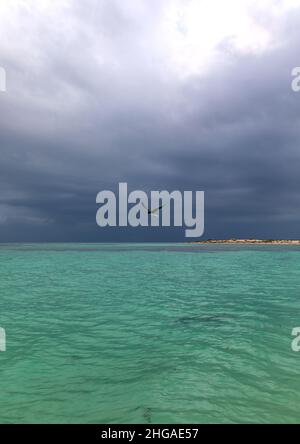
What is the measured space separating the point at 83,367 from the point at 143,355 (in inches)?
95.7

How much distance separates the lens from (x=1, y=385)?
31.9 feet

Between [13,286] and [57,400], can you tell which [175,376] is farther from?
[13,286]

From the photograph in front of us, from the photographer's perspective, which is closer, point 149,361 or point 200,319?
point 149,361

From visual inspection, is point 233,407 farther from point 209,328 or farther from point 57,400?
point 209,328

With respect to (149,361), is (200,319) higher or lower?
lower

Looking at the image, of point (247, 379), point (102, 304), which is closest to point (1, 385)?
point (247, 379)

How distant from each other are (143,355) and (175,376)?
2.34 m

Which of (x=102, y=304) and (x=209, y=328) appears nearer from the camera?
(x=209, y=328)

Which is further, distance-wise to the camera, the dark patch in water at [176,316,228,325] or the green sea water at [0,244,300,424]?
the dark patch in water at [176,316,228,325]

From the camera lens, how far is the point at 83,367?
436 inches

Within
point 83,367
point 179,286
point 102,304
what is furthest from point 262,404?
point 179,286

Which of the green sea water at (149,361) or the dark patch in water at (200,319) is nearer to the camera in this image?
the green sea water at (149,361)
